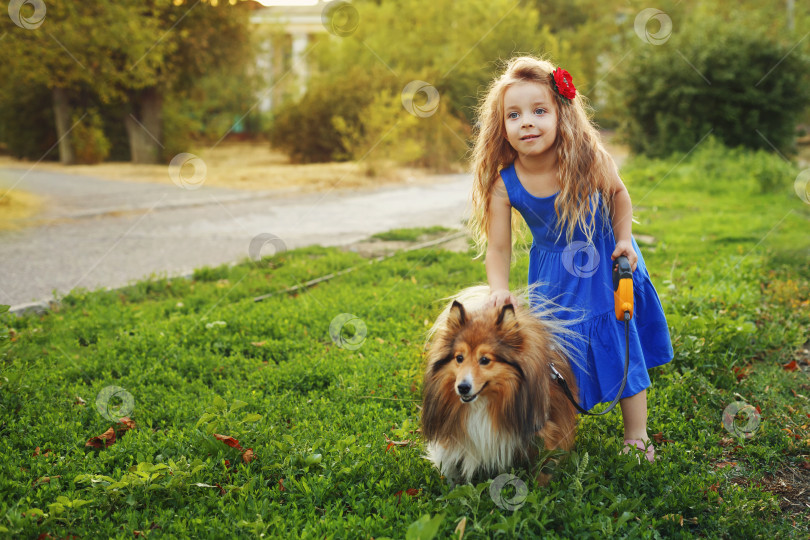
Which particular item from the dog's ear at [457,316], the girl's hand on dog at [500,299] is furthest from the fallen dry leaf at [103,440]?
the girl's hand on dog at [500,299]

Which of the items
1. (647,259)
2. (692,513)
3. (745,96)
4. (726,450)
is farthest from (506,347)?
(745,96)

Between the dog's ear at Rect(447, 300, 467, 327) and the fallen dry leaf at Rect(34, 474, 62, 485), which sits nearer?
the dog's ear at Rect(447, 300, 467, 327)

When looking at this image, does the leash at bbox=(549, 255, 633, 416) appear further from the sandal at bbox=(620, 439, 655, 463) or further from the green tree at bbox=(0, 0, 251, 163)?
the green tree at bbox=(0, 0, 251, 163)

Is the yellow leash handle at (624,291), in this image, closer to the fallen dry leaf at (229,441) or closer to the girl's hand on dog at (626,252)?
the girl's hand on dog at (626,252)

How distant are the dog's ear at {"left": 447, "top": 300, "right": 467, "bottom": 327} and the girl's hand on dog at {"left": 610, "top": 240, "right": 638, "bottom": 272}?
0.89 metres

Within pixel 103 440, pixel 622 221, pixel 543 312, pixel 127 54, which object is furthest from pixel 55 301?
pixel 127 54

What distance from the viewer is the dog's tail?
2955 mm

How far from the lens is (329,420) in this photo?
3.65 m

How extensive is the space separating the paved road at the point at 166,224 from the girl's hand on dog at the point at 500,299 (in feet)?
6.12

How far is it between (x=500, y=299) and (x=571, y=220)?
0.54 meters

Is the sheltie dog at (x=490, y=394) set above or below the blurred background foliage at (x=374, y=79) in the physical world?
below

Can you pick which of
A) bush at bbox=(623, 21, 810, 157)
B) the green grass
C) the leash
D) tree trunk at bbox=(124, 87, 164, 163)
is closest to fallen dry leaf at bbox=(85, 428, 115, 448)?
the green grass

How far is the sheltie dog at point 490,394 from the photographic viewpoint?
2.56 m

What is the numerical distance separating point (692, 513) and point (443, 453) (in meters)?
1.14
